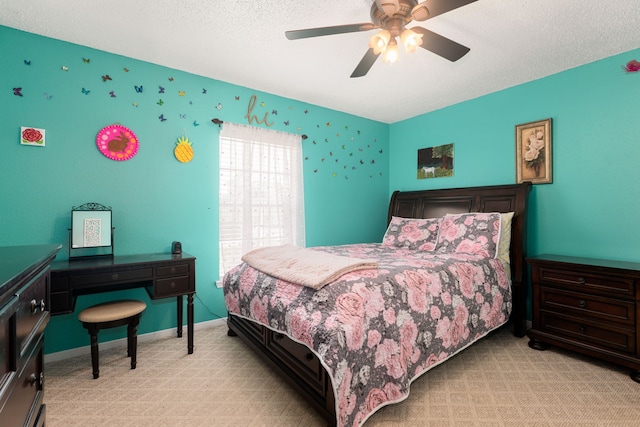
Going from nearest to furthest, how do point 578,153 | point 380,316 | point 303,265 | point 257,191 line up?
point 380,316
point 303,265
point 578,153
point 257,191

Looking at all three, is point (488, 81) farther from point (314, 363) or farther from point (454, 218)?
point (314, 363)

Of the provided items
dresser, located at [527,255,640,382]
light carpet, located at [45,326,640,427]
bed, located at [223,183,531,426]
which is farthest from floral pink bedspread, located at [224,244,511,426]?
dresser, located at [527,255,640,382]

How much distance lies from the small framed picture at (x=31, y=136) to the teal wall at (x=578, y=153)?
4237mm

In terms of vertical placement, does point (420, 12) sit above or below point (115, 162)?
above

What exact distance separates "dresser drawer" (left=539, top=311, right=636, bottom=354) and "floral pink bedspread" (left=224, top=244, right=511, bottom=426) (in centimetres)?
39

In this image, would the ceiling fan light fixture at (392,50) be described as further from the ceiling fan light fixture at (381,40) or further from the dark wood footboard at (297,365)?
the dark wood footboard at (297,365)

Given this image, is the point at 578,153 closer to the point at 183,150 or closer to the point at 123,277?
the point at 183,150

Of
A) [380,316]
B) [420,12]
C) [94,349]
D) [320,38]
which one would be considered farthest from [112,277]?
[420,12]

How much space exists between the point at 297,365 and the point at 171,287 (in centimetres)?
127

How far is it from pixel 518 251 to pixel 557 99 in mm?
1538

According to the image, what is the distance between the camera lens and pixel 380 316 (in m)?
1.71

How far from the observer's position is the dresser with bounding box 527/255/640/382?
6.99 feet

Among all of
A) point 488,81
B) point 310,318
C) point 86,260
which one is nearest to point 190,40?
point 86,260

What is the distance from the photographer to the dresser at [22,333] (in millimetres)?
787
